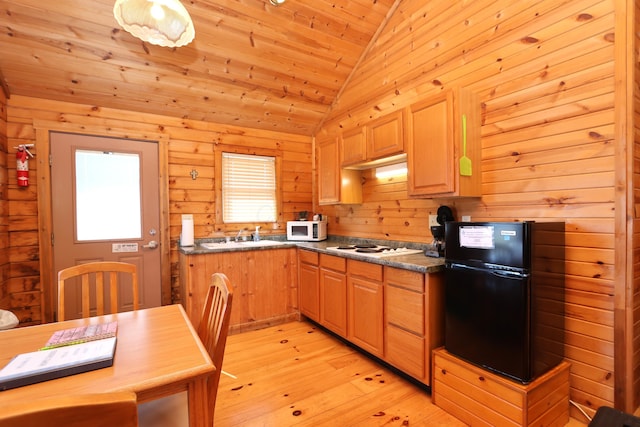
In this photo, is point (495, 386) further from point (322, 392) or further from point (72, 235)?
point (72, 235)

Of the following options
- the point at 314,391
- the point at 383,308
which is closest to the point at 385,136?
the point at 383,308

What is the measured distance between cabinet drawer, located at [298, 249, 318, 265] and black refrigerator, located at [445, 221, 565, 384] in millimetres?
1506

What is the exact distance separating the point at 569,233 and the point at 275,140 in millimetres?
3283

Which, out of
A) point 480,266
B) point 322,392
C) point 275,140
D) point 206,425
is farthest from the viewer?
point 275,140

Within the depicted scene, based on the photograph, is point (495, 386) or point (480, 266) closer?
point (495, 386)

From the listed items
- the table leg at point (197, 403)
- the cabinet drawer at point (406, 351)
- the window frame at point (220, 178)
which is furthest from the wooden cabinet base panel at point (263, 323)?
the table leg at point (197, 403)

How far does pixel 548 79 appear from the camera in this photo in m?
2.01

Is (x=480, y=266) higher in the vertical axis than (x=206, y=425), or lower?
higher

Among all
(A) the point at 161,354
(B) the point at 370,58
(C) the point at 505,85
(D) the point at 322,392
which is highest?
(B) the point at 370,58

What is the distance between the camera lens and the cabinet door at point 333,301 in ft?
9.37

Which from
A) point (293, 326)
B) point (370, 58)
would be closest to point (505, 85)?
point (370, 58)

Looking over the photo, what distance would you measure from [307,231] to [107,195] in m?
2.17

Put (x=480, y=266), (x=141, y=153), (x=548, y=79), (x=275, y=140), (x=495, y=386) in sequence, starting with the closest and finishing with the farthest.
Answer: (x=495, y=386)
(x=480, y=266)
(x=548, y=79)
(x=141, y=153)
(x=275, y=140)

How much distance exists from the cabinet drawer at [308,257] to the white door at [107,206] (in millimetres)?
1560
